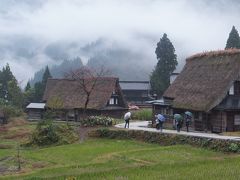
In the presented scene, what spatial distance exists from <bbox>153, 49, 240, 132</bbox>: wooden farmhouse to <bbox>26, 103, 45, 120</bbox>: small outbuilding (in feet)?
70.2

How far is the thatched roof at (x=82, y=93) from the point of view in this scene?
170ft

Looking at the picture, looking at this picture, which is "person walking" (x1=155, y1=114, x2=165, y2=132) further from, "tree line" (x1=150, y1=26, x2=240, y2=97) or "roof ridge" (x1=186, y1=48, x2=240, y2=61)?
"tree line" (x1=150, y1=26, x2=240, y2=97)

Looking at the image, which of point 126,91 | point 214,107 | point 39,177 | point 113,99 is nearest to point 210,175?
point 39,177

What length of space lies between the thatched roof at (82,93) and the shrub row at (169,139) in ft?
49.7

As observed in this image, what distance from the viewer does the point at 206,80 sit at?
36844 mm

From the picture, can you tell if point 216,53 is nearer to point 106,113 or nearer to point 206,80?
point 206,80

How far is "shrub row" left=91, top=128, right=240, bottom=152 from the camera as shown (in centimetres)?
2700

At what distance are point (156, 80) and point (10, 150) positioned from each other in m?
36.8

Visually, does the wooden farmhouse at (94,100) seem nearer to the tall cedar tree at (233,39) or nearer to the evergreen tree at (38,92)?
the evergreen tree at (38,92)

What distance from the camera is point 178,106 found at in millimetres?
37750

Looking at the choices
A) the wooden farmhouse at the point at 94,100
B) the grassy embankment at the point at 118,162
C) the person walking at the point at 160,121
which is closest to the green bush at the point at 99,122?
the grassy embankment at the point at 118,162

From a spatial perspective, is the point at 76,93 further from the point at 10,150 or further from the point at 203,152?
the point at 203,152

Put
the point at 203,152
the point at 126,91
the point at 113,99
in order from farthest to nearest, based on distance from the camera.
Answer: the point at 126,91
the point at 113,99
the point at 203,152

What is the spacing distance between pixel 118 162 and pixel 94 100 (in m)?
29.5
